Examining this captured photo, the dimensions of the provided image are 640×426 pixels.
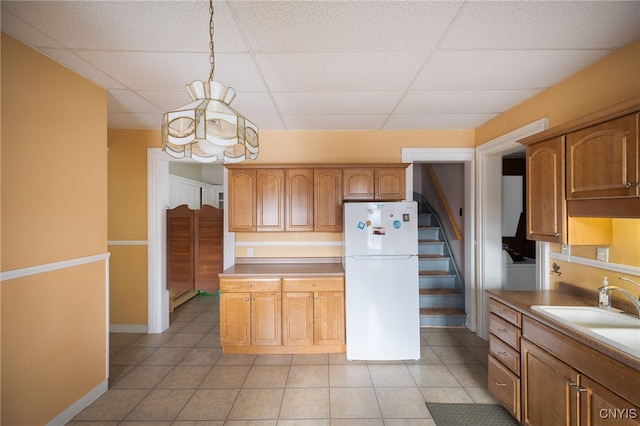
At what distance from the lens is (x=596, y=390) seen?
1309mm

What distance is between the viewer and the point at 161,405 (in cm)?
214

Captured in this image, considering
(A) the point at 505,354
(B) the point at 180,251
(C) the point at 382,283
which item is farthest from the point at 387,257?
(B) the point at 180,251

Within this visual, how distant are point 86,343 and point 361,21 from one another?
290 centimetres

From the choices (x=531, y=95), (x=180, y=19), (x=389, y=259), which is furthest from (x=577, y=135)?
(x=180, y=19)

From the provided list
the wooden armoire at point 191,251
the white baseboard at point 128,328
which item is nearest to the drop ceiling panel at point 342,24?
the wooden armoire at point 191,251

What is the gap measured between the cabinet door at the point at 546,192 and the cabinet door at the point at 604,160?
67 millimetres

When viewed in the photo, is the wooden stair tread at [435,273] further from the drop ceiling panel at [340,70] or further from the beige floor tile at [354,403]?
the drop ceiling panel at [340,70]

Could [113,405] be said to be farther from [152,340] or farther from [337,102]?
[337,102]

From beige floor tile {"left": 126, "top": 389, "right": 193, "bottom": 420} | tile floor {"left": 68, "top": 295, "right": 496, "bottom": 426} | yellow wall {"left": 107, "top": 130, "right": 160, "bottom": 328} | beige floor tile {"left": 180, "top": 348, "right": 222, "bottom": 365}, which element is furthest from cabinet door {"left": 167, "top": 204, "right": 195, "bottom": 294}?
beige floor tile {"left": 126, "top": 389, "right": 193, "bottom": 420}

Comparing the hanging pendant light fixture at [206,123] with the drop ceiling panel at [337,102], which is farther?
the drop ceiling panel at [337,102]

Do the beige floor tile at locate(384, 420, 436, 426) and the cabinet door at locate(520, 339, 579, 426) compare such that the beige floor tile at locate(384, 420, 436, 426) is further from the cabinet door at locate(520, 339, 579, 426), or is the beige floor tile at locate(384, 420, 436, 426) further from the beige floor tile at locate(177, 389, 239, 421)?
the beige floor tile at locate(177, 389, 239, 421)

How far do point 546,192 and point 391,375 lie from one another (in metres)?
1.98

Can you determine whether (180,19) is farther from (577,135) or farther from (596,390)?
(596,390)

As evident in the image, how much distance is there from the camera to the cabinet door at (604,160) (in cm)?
137
